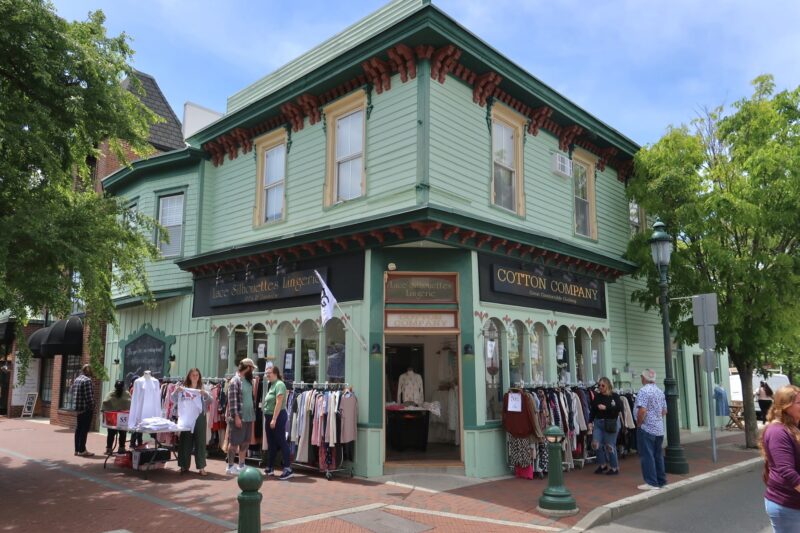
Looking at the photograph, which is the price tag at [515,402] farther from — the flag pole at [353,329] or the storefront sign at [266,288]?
the storefront sign at [266,288]

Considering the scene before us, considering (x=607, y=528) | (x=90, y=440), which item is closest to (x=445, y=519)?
(x=607, y=528)

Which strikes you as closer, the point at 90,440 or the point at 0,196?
the point at 0,196

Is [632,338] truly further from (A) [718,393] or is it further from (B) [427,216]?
(B) [427,216]

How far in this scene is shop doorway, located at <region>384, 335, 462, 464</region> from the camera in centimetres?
1233

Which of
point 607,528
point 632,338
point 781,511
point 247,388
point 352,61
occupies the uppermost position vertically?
point 352,61

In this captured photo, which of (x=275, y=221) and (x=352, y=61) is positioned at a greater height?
(x=352, y=61)

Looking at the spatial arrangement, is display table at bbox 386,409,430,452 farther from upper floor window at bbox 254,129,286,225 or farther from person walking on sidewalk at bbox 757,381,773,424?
person walking on sidewalk at bbox 757,381,773,424

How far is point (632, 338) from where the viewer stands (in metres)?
16.7

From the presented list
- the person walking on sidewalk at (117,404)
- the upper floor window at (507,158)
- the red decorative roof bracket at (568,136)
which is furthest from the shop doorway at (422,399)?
the person walking on sidewalk at (117,404)

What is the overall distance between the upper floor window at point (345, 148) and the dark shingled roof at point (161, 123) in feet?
32.5

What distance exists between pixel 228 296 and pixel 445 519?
814 centimetres

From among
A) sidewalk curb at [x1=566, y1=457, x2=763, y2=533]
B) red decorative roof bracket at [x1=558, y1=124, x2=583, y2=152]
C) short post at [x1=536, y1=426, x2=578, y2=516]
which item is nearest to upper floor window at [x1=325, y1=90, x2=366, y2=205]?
red decorative roof bracket at [x1=558, y1=124, x2=583, y2=152]

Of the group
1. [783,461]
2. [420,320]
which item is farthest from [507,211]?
[783,461]

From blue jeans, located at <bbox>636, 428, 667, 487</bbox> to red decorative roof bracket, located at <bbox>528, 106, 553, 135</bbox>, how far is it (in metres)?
6.84
